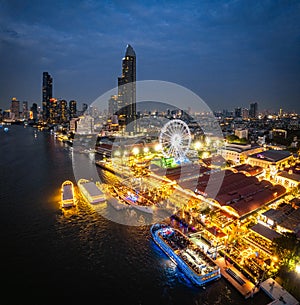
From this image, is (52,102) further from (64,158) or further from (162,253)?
(162,253)

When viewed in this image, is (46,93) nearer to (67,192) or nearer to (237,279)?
(67,192)

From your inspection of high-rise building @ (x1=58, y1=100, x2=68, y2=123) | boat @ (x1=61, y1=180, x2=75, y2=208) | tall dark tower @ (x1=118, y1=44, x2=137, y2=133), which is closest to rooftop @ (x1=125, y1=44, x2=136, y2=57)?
tall dark tower @ (x1=118, y1=44, x2=137, y2=133)

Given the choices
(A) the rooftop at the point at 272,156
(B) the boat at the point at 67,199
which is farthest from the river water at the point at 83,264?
(A) the rooftop at the point at 272,156

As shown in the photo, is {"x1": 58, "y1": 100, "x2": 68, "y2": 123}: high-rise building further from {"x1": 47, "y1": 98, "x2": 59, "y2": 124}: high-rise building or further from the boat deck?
the boat deck

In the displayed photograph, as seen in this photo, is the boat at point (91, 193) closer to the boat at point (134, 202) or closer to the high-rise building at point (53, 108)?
the boat at point (134, 202)

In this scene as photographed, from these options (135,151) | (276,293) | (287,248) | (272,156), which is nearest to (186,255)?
(276,293)

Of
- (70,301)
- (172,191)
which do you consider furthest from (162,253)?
(172,191)
